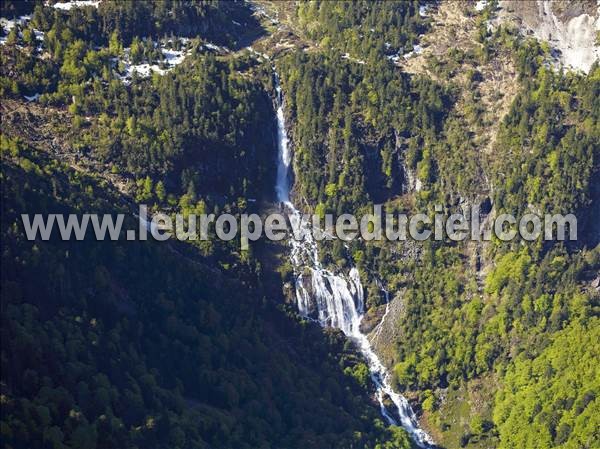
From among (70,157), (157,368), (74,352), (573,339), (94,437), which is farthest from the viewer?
(70,157)

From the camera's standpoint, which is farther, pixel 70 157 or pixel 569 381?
pixel 70 157

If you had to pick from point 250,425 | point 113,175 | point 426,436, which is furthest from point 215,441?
point 113,175

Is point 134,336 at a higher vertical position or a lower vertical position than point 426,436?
higher

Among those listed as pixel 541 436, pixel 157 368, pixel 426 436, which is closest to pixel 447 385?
pixel 426 436

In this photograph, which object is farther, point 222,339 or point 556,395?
point 222,339

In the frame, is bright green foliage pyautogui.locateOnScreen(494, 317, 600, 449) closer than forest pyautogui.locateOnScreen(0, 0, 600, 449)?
No

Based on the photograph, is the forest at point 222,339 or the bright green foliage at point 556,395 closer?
the forest at point 222,339

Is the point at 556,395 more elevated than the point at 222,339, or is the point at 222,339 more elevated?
the point at 222,339

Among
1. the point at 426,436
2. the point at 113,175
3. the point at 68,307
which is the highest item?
the point at 113,175

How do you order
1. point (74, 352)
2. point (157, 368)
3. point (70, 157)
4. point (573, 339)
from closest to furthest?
point (74, 352) → point (157, 368) → point (573, 339) → point (70, 157)

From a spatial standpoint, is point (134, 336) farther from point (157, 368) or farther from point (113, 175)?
point (113, 175)
